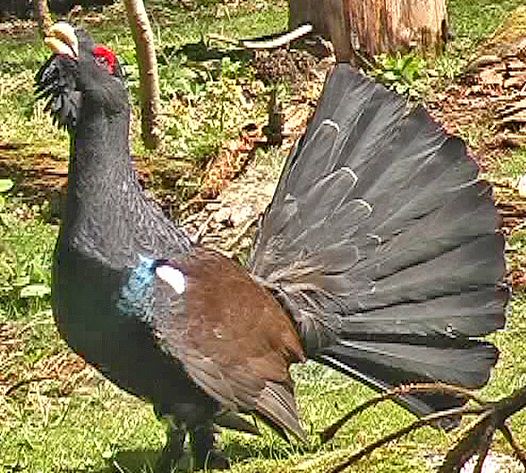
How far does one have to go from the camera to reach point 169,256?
4.66m

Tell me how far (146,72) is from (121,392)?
3.86 meters

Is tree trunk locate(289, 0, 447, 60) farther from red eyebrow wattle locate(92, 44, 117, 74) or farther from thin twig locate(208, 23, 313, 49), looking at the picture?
red eyebrow wattle locate(92, 44, 117, 74)

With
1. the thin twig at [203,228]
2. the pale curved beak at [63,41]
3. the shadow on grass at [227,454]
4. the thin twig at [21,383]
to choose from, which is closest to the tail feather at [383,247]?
the shadow on grass at [227,454]

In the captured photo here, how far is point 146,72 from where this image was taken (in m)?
10.0

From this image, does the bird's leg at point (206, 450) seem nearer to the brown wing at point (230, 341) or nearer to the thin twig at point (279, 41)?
the brown wing at point (230, 341)

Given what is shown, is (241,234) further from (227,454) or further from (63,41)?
(63,41)

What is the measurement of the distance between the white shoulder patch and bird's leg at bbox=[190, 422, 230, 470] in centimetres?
49

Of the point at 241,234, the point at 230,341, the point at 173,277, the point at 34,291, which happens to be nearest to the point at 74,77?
the point at 173,277

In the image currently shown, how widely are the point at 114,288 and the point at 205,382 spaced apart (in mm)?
426

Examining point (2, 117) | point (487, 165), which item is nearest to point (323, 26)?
point (2, 117)

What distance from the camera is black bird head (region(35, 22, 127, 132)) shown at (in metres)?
4.66

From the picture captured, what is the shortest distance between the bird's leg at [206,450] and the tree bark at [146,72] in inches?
→ 207

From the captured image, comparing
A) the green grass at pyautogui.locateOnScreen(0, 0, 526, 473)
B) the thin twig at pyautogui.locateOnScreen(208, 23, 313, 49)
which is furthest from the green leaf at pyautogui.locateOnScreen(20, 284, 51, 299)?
the thin twig at pyautogui.locateOnScreen(208, 23, 313, 49)

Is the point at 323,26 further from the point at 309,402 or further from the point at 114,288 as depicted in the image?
the point at 114,288
